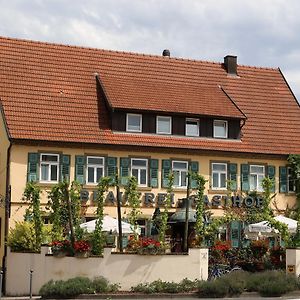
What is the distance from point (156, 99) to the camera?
123ft

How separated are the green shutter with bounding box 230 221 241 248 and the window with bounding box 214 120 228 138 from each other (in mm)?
4411

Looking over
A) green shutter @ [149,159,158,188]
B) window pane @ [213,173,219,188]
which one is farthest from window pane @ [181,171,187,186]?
window pane @ [213,173,219,188]

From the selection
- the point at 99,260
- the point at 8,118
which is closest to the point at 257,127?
the point at 8,118

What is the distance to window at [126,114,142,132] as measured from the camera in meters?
36.4

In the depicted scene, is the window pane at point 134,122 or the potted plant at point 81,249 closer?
the potted plant at point 81,249

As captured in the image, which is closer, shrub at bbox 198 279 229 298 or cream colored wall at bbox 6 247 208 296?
shrub at bbox 198 279 229 298

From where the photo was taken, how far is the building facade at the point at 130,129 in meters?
34.2

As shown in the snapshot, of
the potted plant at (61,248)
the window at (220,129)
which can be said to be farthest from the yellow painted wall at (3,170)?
the window at (220,129)

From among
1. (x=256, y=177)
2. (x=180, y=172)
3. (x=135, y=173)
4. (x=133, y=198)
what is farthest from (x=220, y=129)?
(x=133, y=198)

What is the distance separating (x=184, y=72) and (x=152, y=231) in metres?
10.1

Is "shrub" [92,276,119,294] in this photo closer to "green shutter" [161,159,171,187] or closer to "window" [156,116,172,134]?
"green shutter" [161,159,171,187]

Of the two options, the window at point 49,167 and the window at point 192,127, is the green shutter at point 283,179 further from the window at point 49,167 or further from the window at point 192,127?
the window at point 49,167

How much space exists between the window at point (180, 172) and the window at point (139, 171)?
1520 mm

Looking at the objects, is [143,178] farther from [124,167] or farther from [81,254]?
[81,254]
